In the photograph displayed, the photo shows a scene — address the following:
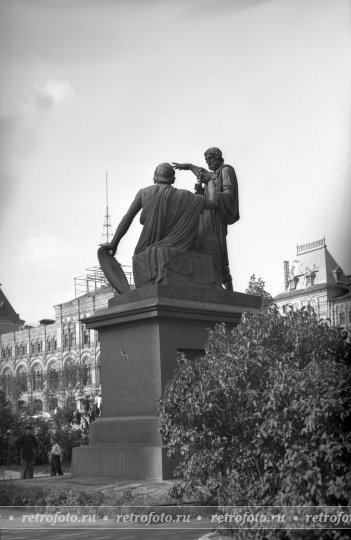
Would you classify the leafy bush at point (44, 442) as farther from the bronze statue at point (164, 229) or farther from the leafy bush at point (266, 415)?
the leafy bush at point (266, 415)

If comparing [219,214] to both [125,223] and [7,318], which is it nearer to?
[125,223]

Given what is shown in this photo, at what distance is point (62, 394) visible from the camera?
77.2 m

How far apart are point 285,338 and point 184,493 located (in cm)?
175

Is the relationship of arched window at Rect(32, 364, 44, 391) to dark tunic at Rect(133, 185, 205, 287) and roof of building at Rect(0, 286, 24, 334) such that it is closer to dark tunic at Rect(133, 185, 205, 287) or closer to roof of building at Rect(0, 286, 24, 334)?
roof of building at Rect(0, 286, 24, 334)

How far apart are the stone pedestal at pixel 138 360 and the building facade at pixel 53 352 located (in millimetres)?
65048

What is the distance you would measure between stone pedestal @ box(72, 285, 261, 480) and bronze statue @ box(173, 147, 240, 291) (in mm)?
1029

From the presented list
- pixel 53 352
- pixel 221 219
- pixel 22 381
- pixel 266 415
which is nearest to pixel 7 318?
pixel 53 352

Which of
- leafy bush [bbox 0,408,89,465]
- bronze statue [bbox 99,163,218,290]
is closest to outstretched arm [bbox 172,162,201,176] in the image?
bronze statue [bbox 99,163,218,290]

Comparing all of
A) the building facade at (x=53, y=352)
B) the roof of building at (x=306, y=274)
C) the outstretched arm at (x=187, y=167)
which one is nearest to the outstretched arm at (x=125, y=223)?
the outstretched arm at (x=187, y=167)

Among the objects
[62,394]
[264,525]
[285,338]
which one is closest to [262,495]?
[264,525]

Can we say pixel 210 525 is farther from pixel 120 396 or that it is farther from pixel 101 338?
pixel 101 338

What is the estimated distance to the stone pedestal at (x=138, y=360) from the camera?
10266mm

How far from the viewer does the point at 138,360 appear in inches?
423

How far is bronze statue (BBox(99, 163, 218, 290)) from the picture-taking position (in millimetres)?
11398
